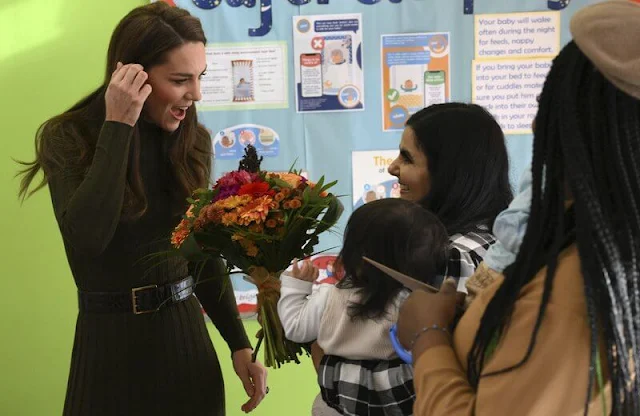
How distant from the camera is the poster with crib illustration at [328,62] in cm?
306

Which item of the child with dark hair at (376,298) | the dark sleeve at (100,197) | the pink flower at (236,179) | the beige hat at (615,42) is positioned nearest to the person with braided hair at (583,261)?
the beige hat at (615,42)

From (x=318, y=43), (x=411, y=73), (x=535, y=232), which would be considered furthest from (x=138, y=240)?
(x=411, y=73)

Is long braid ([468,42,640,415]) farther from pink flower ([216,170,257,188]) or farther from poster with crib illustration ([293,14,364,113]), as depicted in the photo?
poster with crib illustration ([293,14,364,113])

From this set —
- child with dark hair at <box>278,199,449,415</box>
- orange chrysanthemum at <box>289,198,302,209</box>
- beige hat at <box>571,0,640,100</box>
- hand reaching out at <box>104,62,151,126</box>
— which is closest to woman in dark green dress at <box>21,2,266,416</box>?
hand reaching out at <box>104,62,151,126</box>

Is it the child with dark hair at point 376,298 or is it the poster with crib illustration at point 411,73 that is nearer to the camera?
the child with dark hair at point 376,298

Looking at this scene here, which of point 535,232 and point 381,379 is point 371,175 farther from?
point 535,232

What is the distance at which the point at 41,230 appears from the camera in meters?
3.23

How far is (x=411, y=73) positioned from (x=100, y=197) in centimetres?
181

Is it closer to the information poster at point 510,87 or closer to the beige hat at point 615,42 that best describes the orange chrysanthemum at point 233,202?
the beige hat at point 615,42

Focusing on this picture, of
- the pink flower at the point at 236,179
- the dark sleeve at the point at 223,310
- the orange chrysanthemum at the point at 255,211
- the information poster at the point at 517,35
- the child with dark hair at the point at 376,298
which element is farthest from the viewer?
the information poster at the point at 517,35

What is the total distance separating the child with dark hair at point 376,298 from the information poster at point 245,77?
5.77 feet

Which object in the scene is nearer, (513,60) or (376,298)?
(376,298)

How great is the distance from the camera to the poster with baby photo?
3.12m

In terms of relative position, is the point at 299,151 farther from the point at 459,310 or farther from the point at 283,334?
the point at 459,310
